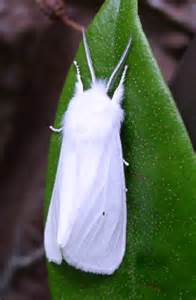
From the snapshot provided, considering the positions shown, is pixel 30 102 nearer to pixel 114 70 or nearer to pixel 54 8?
pixel 54 8

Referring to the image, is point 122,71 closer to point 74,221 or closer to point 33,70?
point 74,221

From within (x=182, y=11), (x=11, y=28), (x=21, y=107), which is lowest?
(x=21, y=107)

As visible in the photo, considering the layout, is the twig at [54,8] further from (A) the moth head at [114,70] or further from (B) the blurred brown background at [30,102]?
(B) the blurred brown background at [30,102]

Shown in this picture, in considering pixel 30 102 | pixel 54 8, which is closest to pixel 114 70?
pixel 54 8

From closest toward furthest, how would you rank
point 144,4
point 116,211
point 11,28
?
point 116,211, point 144,4, point 11,28

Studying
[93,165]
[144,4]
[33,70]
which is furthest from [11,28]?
[93,165]

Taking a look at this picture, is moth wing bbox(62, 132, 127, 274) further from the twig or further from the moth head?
the twig

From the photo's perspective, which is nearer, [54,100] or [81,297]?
[81,297]

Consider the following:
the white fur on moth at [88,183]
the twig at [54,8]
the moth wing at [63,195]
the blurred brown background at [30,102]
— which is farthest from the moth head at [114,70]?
the blurred brown background at [30,102]
